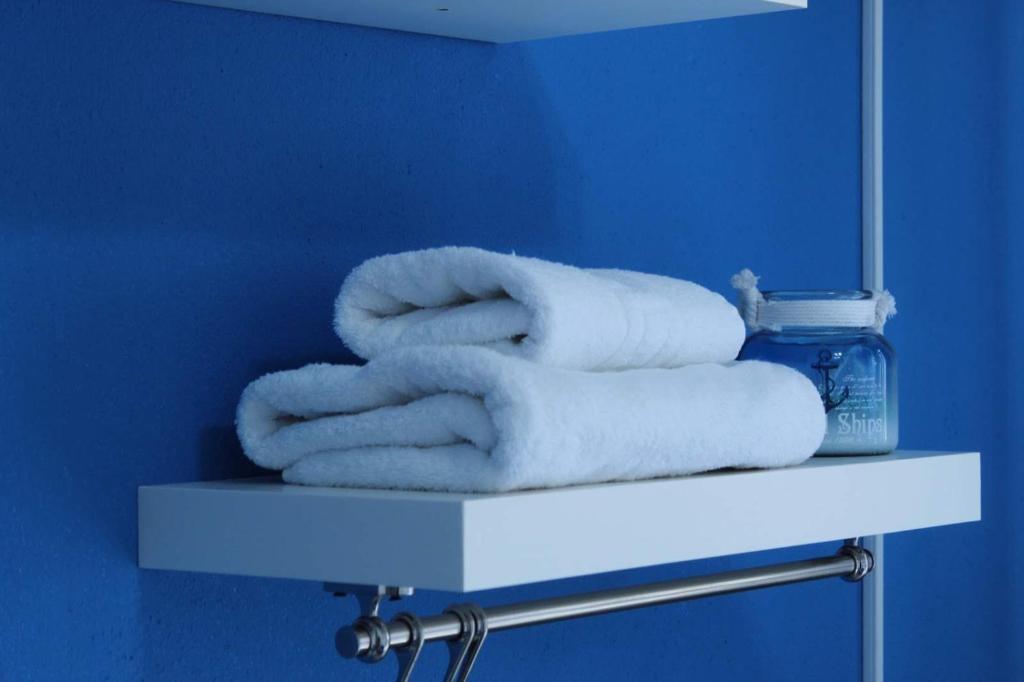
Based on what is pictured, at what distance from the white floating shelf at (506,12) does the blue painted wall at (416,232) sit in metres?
0.02

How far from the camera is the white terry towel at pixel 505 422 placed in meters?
0.70

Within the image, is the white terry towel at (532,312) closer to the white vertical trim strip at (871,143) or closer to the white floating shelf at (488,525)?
the white floating shelf at (488,525)

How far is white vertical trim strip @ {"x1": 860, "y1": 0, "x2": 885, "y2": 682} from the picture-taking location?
1.26m

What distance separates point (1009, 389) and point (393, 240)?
70 cm

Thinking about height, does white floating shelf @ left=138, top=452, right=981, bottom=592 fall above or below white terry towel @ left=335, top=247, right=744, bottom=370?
below

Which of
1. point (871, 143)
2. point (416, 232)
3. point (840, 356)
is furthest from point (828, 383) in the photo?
point (871, 143)

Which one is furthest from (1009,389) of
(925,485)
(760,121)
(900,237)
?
(925,485)

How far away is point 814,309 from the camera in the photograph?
0.98 metres

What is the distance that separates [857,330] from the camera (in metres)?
0.98

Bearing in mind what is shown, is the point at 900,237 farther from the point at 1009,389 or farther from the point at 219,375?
the point at 219,375

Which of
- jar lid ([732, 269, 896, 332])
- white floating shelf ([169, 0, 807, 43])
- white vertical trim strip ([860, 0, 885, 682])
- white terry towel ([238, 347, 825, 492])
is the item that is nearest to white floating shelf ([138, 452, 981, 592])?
white terry towel ([238, 347, 825, 492])

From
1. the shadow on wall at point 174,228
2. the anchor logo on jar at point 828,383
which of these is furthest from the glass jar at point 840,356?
the shadow on wall at point 174,228

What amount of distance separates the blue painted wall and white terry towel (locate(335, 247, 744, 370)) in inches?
3.5

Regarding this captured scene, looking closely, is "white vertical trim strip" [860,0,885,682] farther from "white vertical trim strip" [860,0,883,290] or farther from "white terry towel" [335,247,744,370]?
"white terry towel" [335,247,744,370]
